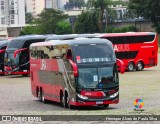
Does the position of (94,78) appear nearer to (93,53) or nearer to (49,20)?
(93,53)

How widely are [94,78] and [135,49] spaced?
28.2 meters

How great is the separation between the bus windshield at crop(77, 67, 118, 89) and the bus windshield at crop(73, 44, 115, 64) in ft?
1.31

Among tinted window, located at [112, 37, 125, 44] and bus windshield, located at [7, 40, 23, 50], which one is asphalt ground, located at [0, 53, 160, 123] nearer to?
tinted window, located at [112, 37, 125, 44]

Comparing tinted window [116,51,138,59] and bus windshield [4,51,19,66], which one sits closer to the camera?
bus windshield [4,51,19,66]

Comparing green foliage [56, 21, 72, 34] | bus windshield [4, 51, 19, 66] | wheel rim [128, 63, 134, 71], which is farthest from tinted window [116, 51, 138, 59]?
green foliage [56, 21, 72, 34]

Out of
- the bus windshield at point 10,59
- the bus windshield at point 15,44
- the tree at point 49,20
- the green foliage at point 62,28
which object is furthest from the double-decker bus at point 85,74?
the tree at point 49,20

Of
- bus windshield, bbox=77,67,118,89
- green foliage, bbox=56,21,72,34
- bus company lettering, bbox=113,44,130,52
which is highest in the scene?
bus windshield, bbox=77,67,118,89

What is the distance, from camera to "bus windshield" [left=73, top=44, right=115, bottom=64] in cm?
2816

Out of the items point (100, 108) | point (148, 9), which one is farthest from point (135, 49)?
point (148, 9)

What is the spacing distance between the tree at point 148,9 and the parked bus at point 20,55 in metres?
57.8

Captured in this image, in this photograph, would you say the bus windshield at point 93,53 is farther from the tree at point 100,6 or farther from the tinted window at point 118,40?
the tree at point 100,6

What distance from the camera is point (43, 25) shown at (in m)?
142

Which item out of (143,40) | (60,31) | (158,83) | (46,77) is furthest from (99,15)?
(46,77)

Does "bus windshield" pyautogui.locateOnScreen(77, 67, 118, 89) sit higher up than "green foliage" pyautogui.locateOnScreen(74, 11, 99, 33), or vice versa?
"bus windshield" pyautogui.locateOnScreen(77, 67, 118, 89)
